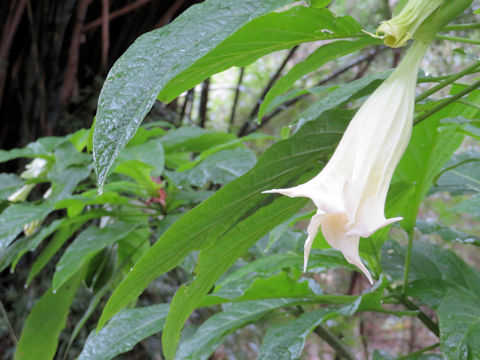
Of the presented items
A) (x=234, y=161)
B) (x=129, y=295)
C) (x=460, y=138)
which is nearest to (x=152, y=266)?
(x=129, y=295)

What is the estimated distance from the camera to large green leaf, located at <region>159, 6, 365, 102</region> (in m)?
0.26

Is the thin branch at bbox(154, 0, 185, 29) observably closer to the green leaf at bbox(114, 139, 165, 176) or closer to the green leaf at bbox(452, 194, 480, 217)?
the green leaf at bbox(114, 139, 165, 176)

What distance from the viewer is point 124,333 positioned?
0.51 metres

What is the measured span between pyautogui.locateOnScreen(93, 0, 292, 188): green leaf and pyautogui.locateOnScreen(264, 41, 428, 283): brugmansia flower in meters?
0.06

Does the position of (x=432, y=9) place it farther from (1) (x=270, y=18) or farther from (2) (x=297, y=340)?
(2) (x=297, y=340)

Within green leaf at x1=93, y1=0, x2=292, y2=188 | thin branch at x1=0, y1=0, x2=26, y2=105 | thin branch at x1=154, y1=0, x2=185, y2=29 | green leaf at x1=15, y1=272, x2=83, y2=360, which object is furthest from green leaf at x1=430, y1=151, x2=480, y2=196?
thin branch at x1=0, y1=0, x2=26, y2=105

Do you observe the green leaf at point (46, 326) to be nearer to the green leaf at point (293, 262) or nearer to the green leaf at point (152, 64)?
the green leaf at point (293, 262)

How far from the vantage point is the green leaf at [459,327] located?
13.4 inches

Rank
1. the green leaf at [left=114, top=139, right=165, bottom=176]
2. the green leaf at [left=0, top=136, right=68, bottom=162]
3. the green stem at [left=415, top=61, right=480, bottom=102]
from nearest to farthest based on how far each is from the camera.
→ the green stem at [left=415, top=61, right=480, bottom=102], the green leaf at [left=114, top=139, right=165, bottom=176], the green leaf at [left=0, top=136, right=68, bottom=162]

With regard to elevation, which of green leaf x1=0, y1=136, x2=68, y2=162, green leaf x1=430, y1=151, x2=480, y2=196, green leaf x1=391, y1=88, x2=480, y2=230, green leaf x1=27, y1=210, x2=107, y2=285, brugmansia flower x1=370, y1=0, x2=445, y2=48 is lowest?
green leaf x1=27, y1=210, x2=107, y2=285

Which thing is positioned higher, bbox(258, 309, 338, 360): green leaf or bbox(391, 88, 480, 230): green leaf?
bbox(391, 88, 480, 230): green leaf

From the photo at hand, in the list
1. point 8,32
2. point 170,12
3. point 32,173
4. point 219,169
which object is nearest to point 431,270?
point 219,169

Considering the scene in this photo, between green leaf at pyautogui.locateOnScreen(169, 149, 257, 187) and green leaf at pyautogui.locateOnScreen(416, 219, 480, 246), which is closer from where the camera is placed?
green leaf at pyautogui.locateOnScreen(416, 219, 480, 246)

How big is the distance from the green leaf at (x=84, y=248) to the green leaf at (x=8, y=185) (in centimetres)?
19
